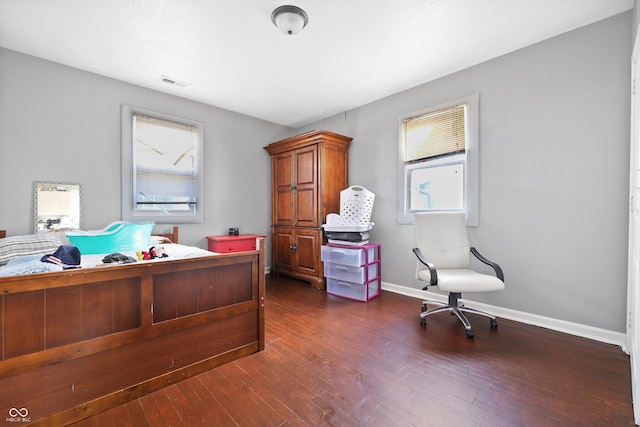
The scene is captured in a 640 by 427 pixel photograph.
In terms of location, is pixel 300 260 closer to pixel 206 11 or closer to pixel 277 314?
pixel 277 314

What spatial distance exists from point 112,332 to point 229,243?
95.6 inches

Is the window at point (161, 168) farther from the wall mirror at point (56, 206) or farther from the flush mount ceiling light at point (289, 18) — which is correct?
the flush mount ceiling light at point (289, 18)

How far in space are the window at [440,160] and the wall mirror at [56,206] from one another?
3772 millimetres

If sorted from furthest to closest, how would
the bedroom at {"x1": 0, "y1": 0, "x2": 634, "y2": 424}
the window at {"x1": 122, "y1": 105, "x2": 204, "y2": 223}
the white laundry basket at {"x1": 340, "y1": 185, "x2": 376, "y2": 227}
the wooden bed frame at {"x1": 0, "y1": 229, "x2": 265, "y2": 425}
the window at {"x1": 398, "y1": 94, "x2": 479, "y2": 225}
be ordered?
the white laundry basket at {"x1": 340, "y1": 185, "x2": 376, "y2": 227}, the window at {"x1": 122, "y1": 105, "x2": 204, "y2": 223}, the window at {"x1": 398, "y1": 94, "x2": 479, "y2": 225}, the bedroom at {"x1": 0, "y1": 0, "x2": 634, "y2": 424}, the wooden bed frame at {"x1": 0, "y1": 229, "x2": 265, "y2": 425}

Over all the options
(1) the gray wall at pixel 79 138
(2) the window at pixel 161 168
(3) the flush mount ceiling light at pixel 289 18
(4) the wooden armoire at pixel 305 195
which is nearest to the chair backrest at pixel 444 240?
(4) the wooden armoire at pixel 305 195

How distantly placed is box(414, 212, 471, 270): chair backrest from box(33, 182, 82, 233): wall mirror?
371 cm

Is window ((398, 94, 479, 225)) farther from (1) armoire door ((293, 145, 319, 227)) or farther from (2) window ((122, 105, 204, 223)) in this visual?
(2) window ((122, 105, 204, 223))

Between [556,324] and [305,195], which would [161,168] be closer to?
[305,195]

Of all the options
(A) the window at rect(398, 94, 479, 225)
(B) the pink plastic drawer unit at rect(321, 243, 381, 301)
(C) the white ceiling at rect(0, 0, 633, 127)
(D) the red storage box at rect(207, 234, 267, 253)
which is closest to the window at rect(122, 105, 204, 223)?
(D) the red storage box at rect(207, 234, 267, 253)

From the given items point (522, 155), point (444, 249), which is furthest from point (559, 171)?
point (444, 249)

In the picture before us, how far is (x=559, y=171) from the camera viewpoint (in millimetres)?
2492

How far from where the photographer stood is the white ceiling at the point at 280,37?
2.16 m

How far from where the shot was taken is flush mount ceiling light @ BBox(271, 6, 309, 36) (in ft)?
7.06

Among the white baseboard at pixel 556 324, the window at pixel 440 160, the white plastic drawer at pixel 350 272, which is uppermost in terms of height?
the window at pixel 440 160
